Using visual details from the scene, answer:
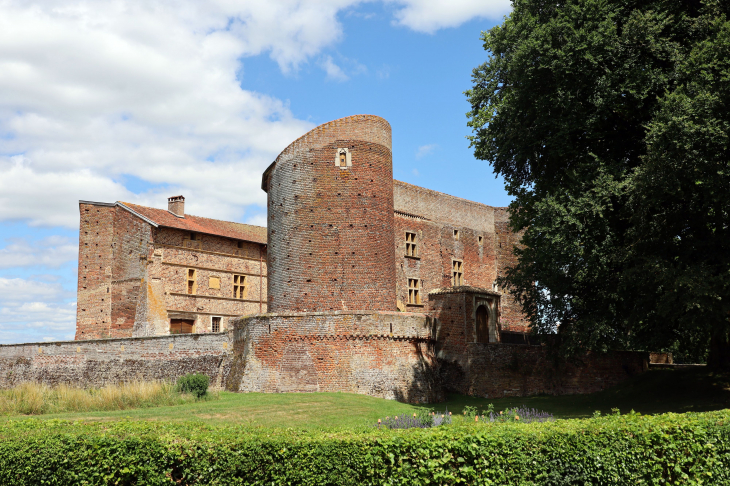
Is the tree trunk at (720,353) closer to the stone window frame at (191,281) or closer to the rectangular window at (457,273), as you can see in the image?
the rectangular window at (457,273)

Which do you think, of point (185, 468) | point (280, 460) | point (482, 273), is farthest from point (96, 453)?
point (482, 273)

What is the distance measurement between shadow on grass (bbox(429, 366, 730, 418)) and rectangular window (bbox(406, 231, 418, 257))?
49.6ft

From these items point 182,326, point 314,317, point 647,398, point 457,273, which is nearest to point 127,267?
point 182,326

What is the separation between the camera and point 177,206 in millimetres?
38688

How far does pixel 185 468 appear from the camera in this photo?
854cm

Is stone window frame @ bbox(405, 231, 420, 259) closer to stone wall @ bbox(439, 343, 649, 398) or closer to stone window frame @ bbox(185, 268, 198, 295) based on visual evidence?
stone window frame @ bbox(185, 268, 198, 295)

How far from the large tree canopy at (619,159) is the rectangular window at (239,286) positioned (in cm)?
1985

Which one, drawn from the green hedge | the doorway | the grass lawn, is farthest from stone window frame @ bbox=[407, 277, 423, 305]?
the green hedge

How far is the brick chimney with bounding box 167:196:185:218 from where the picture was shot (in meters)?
38.7

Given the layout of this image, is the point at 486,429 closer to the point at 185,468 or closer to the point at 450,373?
the point at 185,468

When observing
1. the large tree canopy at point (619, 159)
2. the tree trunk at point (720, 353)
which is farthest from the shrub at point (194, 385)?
the tree trunk at point (720, 353)

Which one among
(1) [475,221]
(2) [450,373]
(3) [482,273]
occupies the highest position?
(1) [475,221]

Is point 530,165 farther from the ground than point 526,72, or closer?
closer

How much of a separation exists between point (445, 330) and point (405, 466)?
58.3 ft
